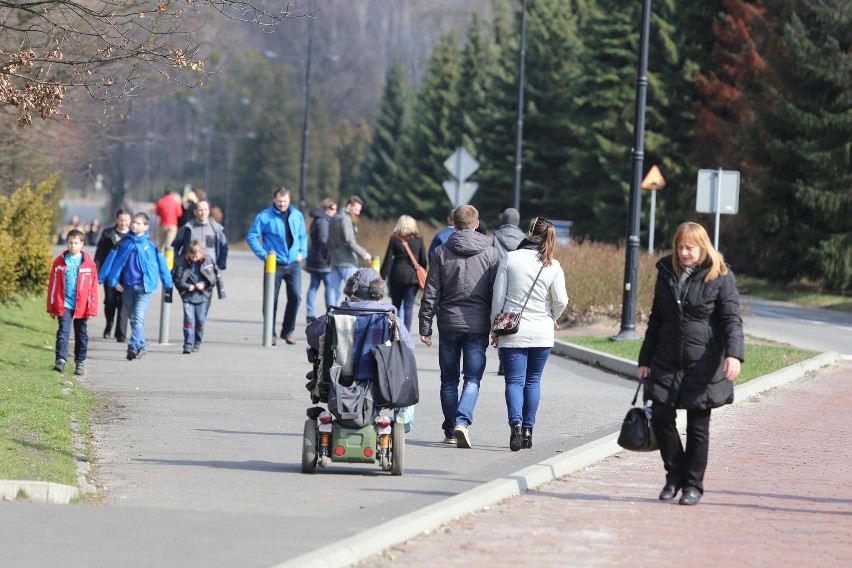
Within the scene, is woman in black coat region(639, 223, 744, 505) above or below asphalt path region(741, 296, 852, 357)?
above

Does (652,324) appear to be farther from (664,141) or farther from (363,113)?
(363,113)

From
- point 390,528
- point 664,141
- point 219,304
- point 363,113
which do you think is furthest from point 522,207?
point 363,113

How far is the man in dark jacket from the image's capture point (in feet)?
36.4

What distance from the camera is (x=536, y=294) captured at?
1088 cm

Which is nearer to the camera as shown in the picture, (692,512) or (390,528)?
(390,528)

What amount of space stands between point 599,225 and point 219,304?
Result: 27.6m

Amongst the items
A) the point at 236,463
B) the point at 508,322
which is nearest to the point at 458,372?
the point at 508,322

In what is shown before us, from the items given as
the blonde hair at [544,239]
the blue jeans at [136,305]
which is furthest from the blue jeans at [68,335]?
the blonde hair at [544,239]

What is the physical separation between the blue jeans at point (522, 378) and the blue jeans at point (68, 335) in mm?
5568

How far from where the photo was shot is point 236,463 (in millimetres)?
10078

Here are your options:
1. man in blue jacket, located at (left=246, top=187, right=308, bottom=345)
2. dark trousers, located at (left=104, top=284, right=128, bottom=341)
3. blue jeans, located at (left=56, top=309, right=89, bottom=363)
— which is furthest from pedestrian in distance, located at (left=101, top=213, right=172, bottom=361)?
man in blue jacket, located at (left=246, top=187, right=308, bottom=345)

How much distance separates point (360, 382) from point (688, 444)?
209 centimetres

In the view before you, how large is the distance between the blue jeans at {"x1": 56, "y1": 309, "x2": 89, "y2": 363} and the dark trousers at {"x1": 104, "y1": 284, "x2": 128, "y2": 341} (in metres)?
3.63

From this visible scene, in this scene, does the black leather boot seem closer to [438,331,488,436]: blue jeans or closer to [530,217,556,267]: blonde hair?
[438,331,488,436]: blue jeans
